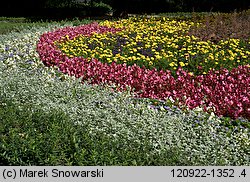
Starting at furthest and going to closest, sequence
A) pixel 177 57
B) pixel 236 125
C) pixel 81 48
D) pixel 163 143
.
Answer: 1. pixel 81 48
2. pixel 177 57
3. pixel 236 125
4. pixel 163 143

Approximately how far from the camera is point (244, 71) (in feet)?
23.2

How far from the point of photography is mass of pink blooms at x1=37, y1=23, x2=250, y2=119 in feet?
17.9

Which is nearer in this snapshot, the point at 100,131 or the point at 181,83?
the point at 100,131

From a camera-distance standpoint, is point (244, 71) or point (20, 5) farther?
point (20, 5)

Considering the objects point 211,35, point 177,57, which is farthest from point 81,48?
point 211,35

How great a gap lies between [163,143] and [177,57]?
4224 mm

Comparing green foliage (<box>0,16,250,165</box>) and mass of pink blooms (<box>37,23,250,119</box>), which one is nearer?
green foliage (<box>0,16,250,165</box>)

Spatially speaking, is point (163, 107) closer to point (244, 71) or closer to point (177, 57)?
point (244, 71)

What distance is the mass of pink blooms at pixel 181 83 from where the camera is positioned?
5.46 m

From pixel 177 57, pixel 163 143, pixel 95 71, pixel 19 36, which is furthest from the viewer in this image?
pixel 19 36

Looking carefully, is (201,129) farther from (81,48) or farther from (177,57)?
(81,48)

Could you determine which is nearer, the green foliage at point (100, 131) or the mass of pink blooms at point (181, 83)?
the green foliage at point (100, 131)

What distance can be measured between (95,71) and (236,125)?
108 inches

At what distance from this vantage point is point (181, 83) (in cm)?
639
